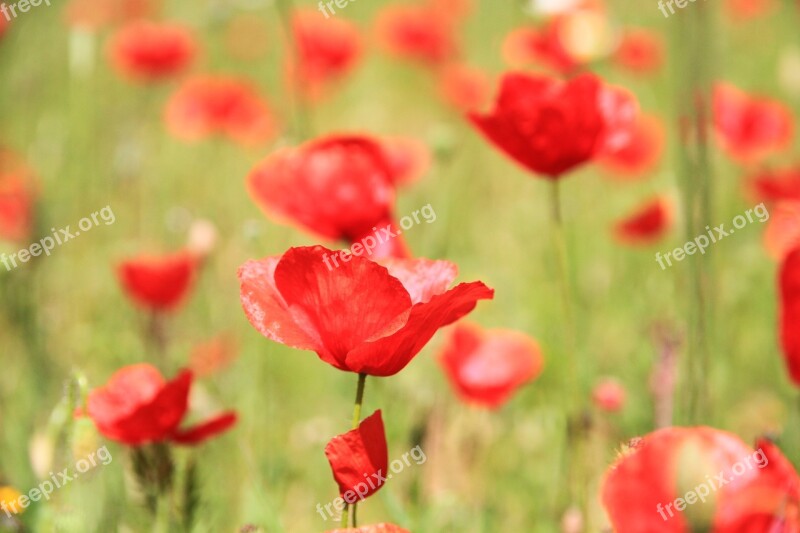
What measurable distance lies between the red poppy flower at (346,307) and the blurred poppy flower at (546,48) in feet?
3.58

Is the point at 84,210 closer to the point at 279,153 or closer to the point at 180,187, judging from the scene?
the point at 180,187

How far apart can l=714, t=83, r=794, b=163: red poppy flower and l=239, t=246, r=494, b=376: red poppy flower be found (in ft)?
5.17

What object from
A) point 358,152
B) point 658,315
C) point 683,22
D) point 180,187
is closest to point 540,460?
point 658,315

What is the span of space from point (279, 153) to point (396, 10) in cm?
206

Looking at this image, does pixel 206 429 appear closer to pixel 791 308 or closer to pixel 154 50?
pixel 791 308

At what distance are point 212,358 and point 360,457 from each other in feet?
3.07

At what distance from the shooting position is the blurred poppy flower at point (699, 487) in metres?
0.56

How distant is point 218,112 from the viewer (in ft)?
8.20

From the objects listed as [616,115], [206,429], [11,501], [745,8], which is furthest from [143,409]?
[745,8]

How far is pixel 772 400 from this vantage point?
176 centimetres
